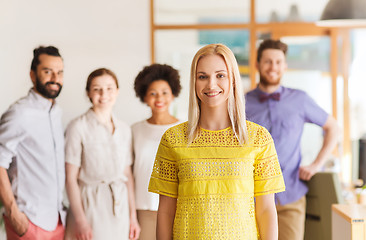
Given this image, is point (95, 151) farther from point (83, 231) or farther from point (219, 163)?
point (219, 163)

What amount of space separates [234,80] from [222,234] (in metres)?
0.55

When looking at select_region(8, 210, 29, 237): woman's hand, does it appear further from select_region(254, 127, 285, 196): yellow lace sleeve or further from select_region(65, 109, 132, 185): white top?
select_region(254, 127, 285, 196): yellow lace sleeve

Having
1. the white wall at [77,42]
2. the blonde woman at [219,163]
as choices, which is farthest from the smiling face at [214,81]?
the white wall at [77,42]

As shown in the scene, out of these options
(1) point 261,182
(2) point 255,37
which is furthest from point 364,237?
(2) point 255,37

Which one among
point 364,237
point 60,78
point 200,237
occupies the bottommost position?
point 364,237

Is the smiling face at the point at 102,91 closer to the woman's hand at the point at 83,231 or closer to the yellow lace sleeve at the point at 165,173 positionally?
the woman's hand at the point at 83,231

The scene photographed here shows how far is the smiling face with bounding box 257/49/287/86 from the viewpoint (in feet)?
11.4

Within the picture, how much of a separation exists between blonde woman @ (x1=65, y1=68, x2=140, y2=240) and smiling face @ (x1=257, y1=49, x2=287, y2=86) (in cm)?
96

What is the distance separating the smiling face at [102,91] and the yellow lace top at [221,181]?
4.99ft

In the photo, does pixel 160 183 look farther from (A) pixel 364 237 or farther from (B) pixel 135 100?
(B) pixel 135 100

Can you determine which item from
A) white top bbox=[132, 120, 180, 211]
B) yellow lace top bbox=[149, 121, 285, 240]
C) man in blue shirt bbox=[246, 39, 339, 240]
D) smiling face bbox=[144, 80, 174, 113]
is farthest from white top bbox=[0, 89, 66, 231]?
yellow lace top bbox=[149, 121, 285, 240]

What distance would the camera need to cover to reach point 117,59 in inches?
200

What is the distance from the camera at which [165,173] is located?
200 centimetres

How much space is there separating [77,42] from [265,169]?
10.4 feet
